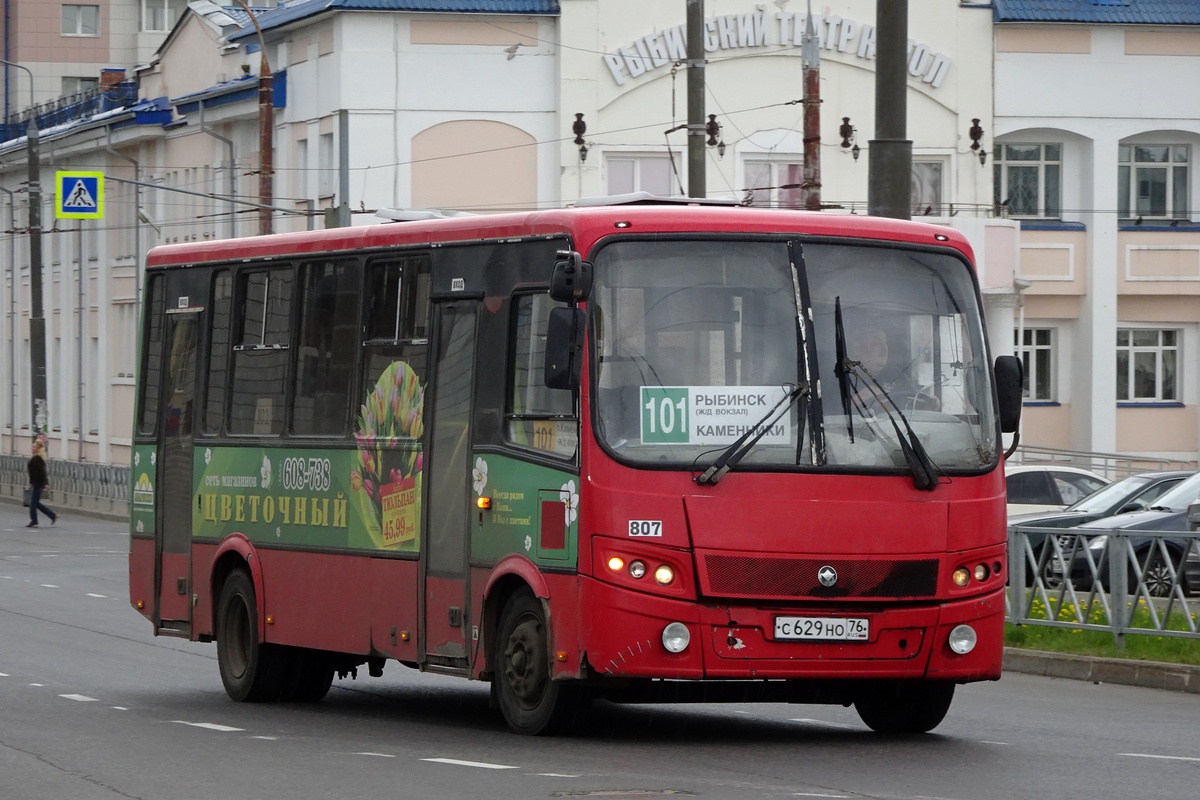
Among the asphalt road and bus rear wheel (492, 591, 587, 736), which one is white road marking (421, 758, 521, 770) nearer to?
the asphalt road

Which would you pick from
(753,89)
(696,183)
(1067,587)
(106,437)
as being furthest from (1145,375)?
(1067,587)

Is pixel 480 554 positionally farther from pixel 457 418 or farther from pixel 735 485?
pixel 735 485

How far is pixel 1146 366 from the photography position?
164 feet

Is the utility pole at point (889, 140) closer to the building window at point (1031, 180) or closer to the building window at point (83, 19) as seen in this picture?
the building window at point (1031, 180)

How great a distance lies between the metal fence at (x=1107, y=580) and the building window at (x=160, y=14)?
81641 millimetres

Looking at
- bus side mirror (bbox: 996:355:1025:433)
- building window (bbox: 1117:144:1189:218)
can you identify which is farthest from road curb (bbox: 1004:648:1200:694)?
building window (bbox: 1117:144:1189:218)

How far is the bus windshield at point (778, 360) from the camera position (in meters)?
11.9

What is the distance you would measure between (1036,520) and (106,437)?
39461mm

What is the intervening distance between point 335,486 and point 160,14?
85.7 metres

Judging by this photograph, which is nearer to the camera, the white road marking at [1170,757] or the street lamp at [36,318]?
the white road marking at [1170,757]

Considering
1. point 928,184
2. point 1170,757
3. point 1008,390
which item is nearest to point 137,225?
point 928,184

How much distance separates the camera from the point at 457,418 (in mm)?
13117

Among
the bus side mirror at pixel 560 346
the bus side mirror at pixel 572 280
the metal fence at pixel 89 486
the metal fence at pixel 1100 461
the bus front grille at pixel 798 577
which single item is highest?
the bus side mirror at pixel 572 280

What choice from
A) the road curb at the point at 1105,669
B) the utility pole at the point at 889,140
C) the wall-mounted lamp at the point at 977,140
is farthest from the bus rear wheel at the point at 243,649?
the wall-mounted lamp at the point at 977,140
